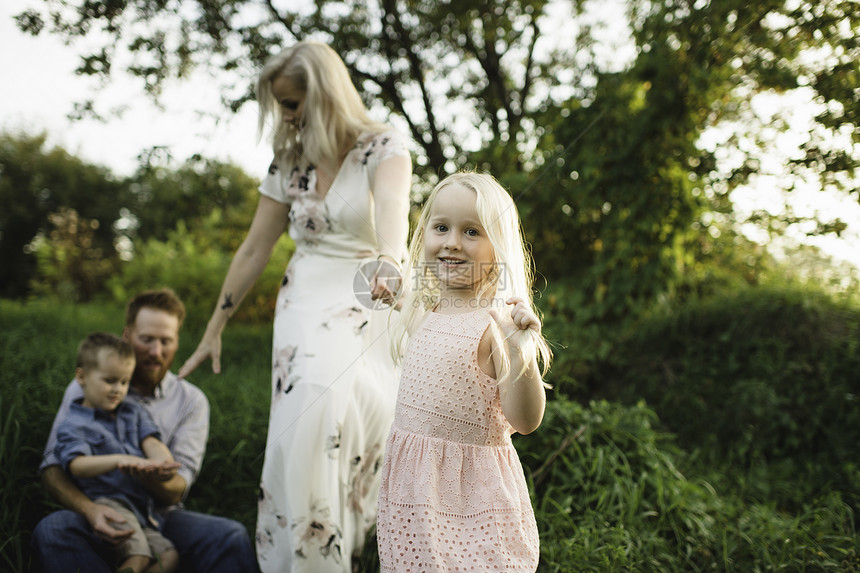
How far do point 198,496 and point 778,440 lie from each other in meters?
3.79

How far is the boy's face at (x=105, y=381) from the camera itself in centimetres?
237

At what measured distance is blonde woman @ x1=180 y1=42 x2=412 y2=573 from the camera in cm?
204

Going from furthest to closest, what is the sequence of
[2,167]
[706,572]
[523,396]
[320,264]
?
[2,167] → [706,572] → [320,264] → [523,396]

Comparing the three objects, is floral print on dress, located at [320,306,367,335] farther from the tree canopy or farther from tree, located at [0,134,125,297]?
tree, located at [0,134,125,297]

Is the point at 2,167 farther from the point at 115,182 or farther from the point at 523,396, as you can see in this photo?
the point at 523,396

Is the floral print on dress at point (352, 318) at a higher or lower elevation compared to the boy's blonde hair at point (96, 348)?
higher

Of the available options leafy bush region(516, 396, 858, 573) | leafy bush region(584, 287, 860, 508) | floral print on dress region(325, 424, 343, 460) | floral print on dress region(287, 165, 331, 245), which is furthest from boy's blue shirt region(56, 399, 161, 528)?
leafy bush region(584, 287, 860, 508)

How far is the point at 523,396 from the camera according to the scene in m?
1.30

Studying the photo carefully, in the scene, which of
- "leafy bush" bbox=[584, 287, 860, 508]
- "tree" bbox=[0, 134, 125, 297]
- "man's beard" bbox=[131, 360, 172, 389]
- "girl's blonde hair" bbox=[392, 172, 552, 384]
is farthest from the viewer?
"tree" bbox=[0, 134, 125, 297]

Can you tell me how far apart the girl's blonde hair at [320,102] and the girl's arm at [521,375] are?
1.29 metres

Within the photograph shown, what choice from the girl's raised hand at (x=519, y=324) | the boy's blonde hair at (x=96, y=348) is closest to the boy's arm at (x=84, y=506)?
the boy's blonde hair at (x=96, y=348)

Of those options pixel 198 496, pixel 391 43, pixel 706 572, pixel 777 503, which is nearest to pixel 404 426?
pixel 706 572

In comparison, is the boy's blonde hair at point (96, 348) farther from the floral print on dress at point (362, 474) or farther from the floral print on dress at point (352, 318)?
the floral print on dress at point (362, 474)

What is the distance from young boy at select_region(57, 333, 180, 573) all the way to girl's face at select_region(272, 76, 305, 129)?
4.00 ft
